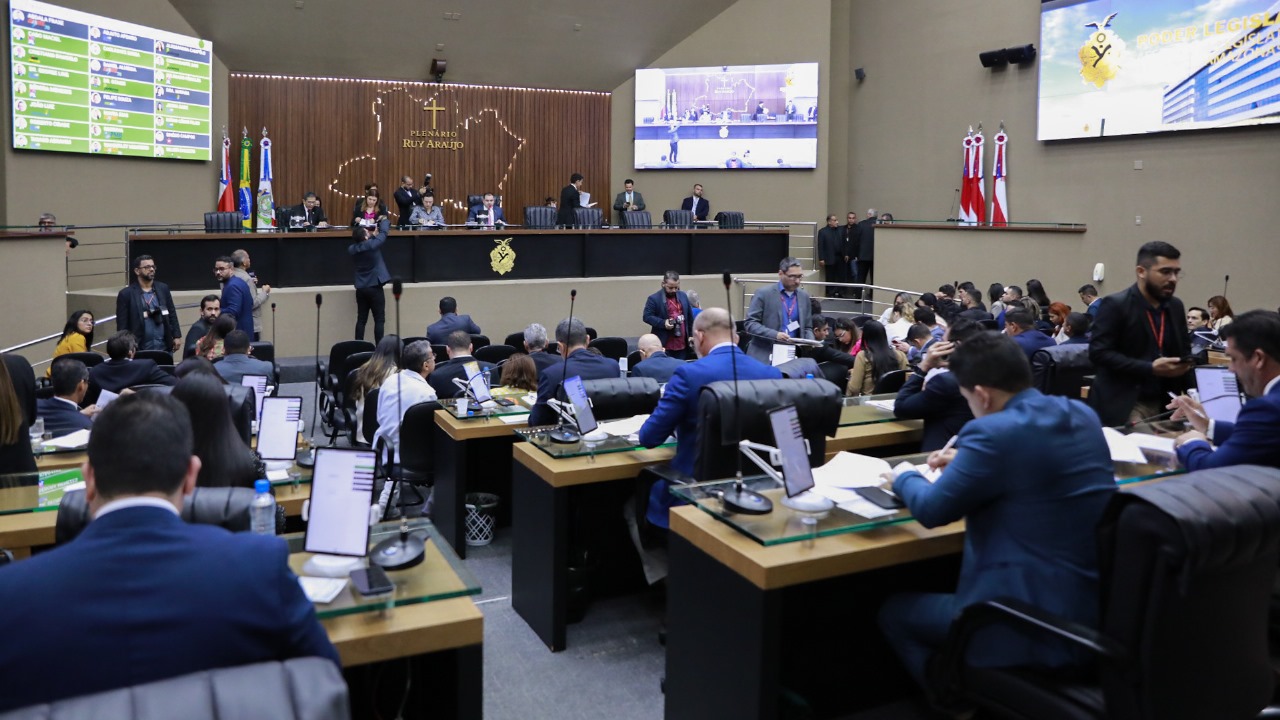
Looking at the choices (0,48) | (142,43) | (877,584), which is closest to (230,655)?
(877,584)

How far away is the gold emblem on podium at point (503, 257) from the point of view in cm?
1228

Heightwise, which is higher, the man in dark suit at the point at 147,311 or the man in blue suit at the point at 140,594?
the man in dark suit at the point at 147,311

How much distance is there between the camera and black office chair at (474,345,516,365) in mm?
7387

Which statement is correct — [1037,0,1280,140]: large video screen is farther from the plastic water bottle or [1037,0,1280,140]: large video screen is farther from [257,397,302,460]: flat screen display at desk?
the plastic water bottle

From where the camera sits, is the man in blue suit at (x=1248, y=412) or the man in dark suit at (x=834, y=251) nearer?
the man in blue suit at (x=1248, y=412)

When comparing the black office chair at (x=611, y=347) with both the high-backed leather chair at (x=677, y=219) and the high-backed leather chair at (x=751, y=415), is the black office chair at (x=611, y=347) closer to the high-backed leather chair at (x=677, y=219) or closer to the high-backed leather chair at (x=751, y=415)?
the high-backed leather chair at (x=751, y=415)

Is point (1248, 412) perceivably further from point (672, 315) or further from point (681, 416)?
point (672, 315)

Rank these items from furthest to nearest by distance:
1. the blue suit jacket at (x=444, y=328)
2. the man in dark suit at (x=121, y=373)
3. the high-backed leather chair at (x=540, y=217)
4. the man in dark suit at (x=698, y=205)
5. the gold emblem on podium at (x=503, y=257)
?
the man in dark suit at (x=698, y=205) < the high-backed leather chair at (x=540, y=217) < the gold emblem on podium at (x=503, y=257) < the blue suit jacket at (x=444, y=328) < the man in dark suit at (x=121, y=373)

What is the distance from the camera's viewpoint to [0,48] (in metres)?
10.4

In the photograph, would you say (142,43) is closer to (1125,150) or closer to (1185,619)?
(1125,150)

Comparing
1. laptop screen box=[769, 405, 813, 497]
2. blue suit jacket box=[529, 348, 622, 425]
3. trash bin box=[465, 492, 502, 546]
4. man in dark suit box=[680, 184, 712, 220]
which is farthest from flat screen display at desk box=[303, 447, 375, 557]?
man in dark suit box=[680, 184, 712, 220]

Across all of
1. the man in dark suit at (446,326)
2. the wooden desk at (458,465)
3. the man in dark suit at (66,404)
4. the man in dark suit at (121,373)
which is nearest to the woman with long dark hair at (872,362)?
the wooden desk at (458,465)

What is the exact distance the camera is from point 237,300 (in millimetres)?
8445

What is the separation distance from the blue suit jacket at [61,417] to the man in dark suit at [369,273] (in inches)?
245
